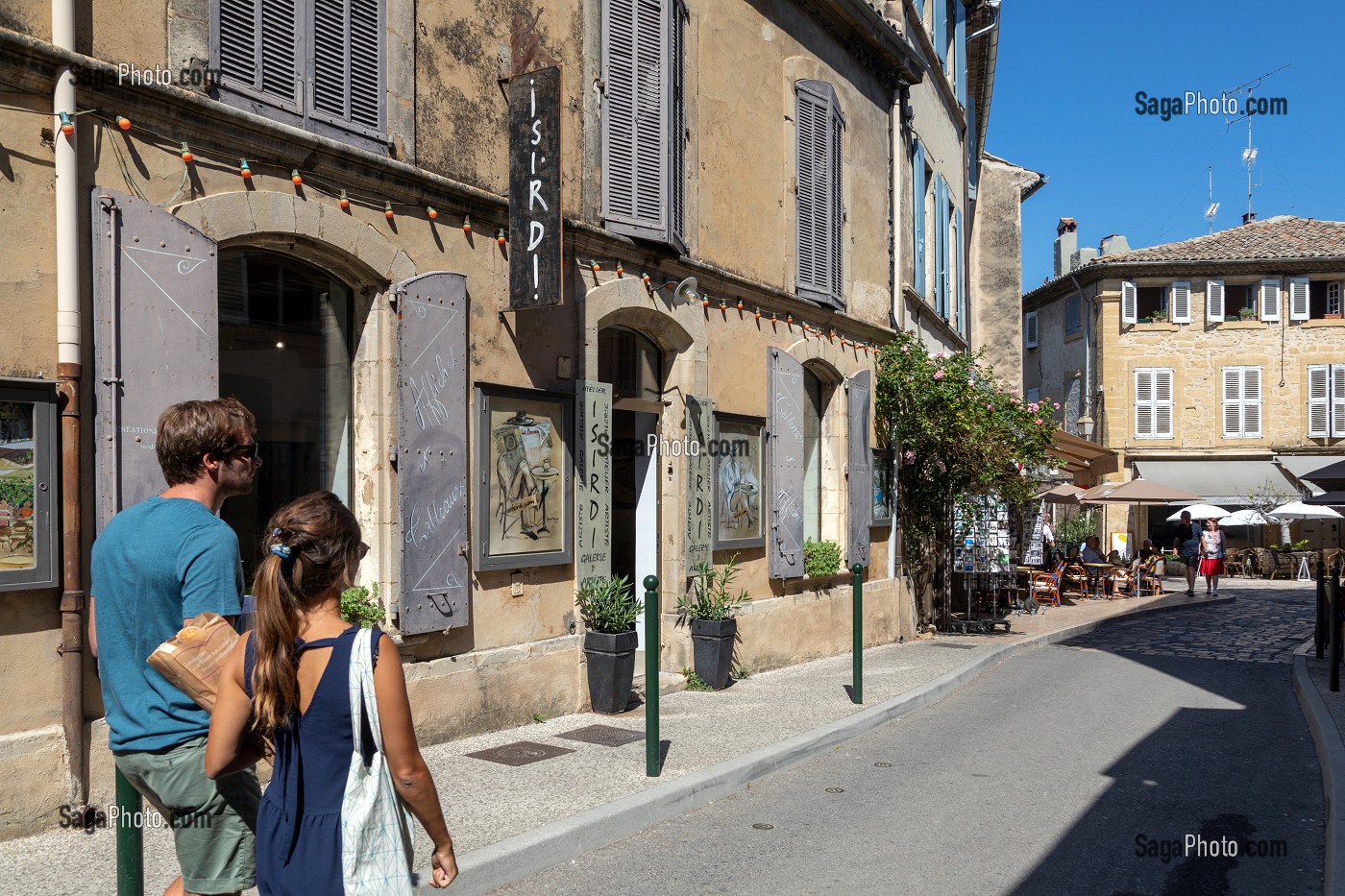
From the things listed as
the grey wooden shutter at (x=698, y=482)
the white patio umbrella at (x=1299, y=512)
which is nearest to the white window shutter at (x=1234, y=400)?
the white patio umbrella at (x=1299, y=512)

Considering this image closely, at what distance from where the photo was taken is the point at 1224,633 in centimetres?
1570

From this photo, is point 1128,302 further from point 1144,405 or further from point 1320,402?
point 1320,402

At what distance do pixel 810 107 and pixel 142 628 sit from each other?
10.3 meters

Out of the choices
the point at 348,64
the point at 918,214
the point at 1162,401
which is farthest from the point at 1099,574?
the point at 348,64

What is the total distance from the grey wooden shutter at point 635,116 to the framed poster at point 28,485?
4724mm

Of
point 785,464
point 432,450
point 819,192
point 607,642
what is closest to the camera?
point 432,450

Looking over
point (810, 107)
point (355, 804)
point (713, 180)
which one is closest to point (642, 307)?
point (713, 180)

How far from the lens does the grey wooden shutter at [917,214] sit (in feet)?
50.6

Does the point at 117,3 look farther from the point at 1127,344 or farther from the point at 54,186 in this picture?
the point at 1127,344

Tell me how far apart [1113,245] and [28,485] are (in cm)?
3709

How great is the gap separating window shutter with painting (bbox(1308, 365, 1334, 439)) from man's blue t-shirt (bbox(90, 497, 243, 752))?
3612 cm

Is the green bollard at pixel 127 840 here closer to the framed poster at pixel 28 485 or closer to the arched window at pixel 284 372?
the framed poster at pixel 28 485

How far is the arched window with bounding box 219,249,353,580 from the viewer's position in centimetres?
633

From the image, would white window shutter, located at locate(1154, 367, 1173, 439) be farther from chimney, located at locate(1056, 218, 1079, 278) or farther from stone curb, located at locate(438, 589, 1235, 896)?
stone curb, located at locate(438, 589, 1235, 896)
